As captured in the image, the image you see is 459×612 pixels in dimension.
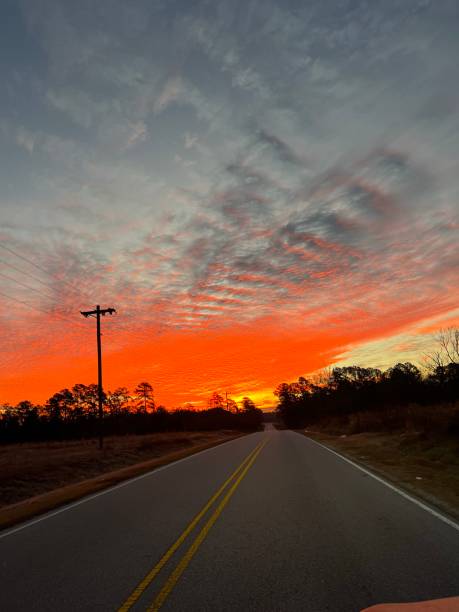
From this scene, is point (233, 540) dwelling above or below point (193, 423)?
below

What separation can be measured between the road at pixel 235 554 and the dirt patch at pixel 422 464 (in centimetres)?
105

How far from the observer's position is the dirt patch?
11453mm

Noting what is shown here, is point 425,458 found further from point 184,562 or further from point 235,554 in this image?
point 184,562

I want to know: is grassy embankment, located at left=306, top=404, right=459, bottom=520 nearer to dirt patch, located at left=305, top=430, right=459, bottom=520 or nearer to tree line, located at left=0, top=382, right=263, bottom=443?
dirt patch, located at left=305, top=430, right=459, bottom=520

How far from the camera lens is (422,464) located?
706 inches

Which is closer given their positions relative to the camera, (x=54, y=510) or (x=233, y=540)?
(x=233, y=540)

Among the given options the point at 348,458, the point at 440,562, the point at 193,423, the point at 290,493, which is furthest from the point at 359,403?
the point at 440,562

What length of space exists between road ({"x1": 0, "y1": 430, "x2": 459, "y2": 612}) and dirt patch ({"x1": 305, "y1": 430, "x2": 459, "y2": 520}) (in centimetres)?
105

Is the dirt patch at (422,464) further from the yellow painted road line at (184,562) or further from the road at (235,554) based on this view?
the yellow painted road line at (184,562)

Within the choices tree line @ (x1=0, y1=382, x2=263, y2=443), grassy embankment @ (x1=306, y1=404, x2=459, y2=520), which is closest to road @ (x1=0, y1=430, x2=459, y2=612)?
grassy embankment @ (x1=306, y1=404, x2=459, y2=520)

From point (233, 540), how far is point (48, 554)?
2.91m

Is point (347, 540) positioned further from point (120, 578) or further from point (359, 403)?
point (359, 403)

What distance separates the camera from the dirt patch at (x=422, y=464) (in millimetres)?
11453

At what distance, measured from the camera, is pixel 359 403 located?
283ft
